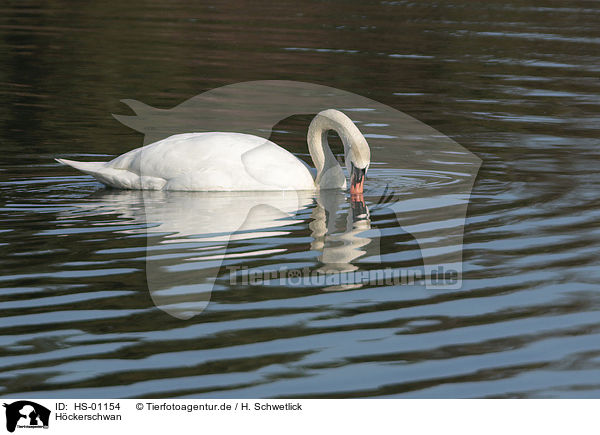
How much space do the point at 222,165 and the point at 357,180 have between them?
48.7 inches

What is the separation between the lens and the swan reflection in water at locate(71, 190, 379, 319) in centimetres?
689

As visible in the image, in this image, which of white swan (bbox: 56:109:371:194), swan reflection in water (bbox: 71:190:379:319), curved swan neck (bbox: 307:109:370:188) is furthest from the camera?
curved swan neck (bbox: 307:109:370:188)

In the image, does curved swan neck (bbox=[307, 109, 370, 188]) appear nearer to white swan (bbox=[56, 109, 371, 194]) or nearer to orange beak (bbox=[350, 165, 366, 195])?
white swan (bbox=[56, 109, 371, 194])

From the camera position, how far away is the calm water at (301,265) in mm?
5391

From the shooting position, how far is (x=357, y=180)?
9.80m

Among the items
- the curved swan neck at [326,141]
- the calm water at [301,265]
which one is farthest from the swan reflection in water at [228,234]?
the curved swan neck at [326,141]

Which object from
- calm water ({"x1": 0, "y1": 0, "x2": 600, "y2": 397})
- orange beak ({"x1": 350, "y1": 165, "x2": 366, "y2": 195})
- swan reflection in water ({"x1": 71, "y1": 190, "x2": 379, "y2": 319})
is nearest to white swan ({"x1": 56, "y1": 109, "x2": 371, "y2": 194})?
orange beak ({"x1": 350, "y1": 165, "x2": 366, "y2": 195})

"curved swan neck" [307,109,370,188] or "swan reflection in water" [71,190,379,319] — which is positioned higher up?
"curved swan neck" [307,109,370,188]

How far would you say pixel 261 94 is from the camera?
55.7 feet

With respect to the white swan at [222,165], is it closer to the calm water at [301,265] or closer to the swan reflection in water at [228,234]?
the swan reflection in water at [228,234]

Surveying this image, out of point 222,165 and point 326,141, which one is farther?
point 326,141

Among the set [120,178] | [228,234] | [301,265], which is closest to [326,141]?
[120,178]

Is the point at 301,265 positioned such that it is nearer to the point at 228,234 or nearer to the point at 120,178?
the point at 228,234

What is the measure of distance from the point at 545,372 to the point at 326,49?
1758 cm
